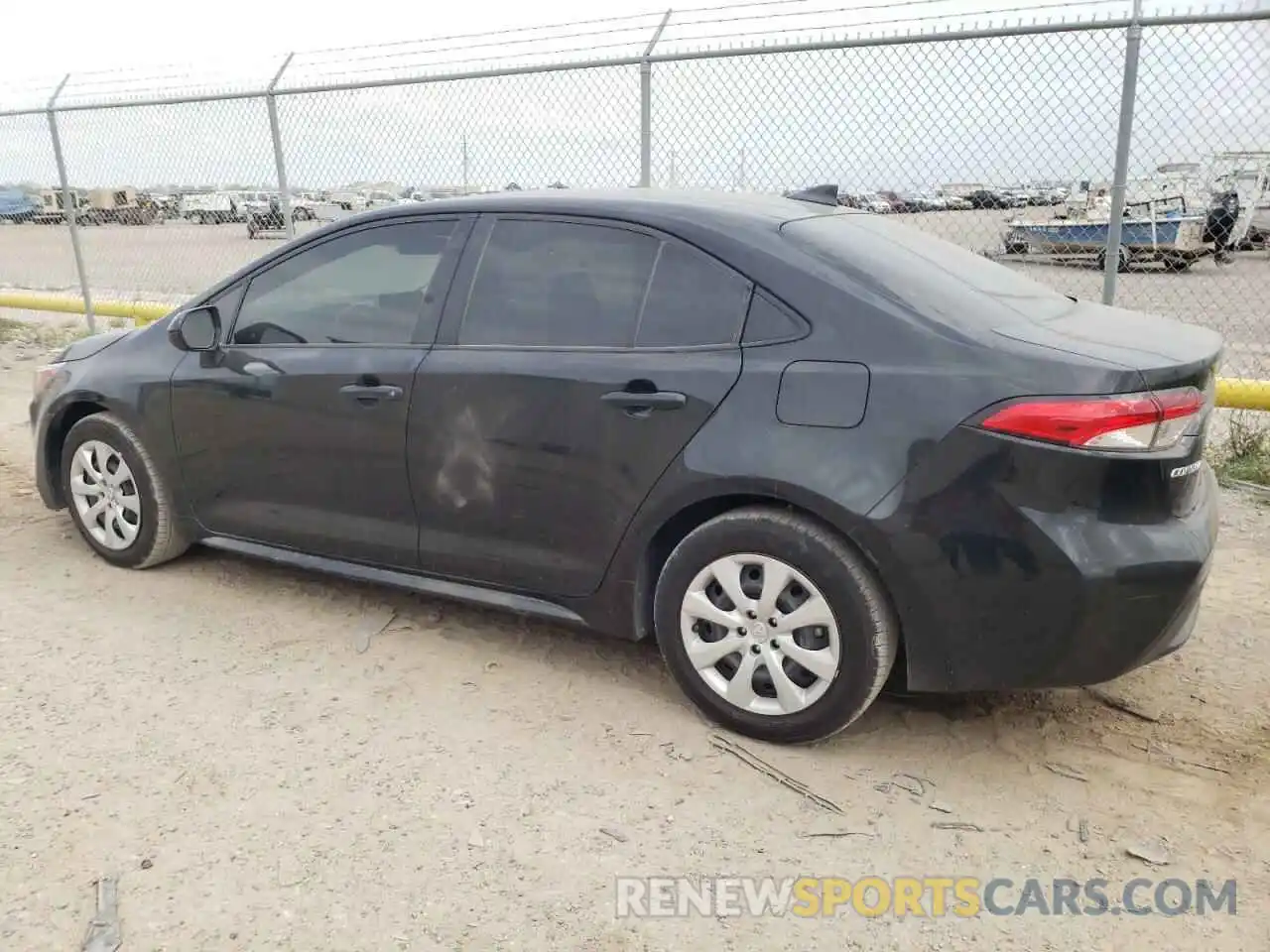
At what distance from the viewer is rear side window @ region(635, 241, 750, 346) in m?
3.05

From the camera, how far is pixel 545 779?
9.59 ft

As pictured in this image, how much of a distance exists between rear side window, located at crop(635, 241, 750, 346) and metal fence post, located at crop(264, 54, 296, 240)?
215 inches

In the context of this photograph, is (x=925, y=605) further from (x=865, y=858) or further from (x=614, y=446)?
(x=614, y=446)

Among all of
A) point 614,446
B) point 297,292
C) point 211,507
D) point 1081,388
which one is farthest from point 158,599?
point 1081,388

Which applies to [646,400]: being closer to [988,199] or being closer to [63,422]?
[63,422]

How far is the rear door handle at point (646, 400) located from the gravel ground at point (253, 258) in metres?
2.99

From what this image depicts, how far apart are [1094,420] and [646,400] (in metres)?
1.23

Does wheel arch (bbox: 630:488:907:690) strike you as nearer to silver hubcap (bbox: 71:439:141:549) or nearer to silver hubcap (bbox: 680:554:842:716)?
silver hubcap (bbox: 680:554:842:716)

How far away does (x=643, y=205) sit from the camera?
10.9 ft

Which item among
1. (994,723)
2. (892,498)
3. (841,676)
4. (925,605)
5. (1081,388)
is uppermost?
(1081,388)

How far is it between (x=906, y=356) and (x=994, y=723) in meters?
1.26

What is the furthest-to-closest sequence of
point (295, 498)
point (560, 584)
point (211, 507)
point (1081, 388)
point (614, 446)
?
point (211, 507) → point (295, 498) → point (560, 584) → point (614, 446) → point (1081, 388)

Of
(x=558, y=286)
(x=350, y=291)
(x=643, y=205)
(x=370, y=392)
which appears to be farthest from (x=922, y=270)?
(x=350, y=291)

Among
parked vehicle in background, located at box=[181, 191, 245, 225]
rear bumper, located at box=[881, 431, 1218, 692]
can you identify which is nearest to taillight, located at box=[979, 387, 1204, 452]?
rear bumper, located at box=[881, 431, 1218, 692]
